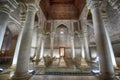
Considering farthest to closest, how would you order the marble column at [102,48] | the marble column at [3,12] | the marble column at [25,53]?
the marble column at [25,53] → the marble column at [102,48] → the marble column at [3,12]

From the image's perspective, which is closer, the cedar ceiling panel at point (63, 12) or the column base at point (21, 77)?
the column base at point (21, 77)

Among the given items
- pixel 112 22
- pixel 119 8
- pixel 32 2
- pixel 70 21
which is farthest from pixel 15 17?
pixel 112 22

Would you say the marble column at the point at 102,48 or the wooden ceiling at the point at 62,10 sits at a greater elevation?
the wooden ceiling at the point at 62,10

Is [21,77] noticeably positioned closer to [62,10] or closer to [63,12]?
[63,12]

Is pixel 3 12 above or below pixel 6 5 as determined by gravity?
below

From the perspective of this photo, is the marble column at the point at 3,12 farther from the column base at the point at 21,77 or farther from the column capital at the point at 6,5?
the column base at the point at 21,77

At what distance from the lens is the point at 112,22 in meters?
11.1

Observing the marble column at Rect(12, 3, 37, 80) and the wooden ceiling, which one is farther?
the wooden ceiling

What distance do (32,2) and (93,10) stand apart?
11.6ft

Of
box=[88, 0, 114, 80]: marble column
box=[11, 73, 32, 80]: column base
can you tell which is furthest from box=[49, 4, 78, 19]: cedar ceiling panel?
box=[11, 73, 32, 80]: column base

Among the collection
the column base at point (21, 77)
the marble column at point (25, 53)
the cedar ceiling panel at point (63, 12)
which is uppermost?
the cedar ceiling panel at point (63, 12)

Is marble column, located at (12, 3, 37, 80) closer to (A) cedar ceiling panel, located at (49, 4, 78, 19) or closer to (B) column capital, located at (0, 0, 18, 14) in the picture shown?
(B) column capital, located at (0, 0, 18, 14)

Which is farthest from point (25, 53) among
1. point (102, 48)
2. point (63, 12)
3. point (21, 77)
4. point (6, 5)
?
point (63, 12)

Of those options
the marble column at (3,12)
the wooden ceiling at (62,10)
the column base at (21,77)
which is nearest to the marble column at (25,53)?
the column base at (21,77)
